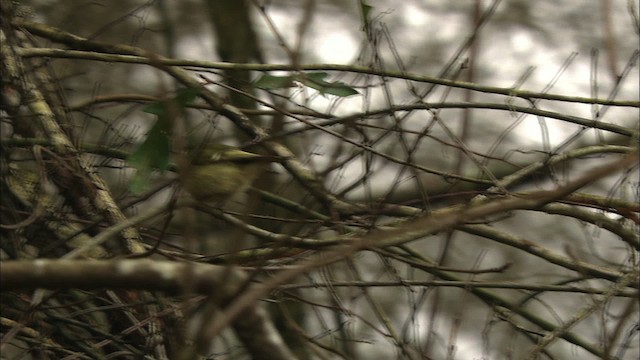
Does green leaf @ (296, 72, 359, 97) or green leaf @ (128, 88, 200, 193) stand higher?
green leaf @ (296, 72, 359, 97)

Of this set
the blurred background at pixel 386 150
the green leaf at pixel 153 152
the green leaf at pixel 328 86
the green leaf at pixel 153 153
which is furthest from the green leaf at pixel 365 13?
the green leaf at pixel 153 153

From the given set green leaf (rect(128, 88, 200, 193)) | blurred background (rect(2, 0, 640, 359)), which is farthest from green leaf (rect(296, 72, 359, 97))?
green leaf (rect(128, 88, 200, 193))

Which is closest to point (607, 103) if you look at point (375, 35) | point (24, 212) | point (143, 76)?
point (375, 35)

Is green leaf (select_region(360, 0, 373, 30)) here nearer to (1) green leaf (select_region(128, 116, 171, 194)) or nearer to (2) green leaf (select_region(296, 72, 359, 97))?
(2) green leaf (select_region(296, 72, 359, 97))

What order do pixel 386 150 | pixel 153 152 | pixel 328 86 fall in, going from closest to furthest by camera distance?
pixel 153 152 < pixel 328 86 < pixel 386 150

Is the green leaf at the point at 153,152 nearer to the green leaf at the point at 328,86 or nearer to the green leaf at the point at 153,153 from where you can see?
the green leaf at the point at 153,153

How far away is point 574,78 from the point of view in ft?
25.8

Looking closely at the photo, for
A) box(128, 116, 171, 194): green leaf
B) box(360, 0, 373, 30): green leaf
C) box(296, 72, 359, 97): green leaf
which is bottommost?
box(128, 116, 171, 194): green leaf

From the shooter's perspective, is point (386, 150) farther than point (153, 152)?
Yes

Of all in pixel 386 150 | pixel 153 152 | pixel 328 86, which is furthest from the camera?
pixel 386 150

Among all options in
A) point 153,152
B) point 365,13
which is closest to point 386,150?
point 365,13

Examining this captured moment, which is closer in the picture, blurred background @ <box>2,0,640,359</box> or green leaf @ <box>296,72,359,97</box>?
blurred background @ <box>2,0,640,359</box>

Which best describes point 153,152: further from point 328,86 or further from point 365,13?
point 365,13

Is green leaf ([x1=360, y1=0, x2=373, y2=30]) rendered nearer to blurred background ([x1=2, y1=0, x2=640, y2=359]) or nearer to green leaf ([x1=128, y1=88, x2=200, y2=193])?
blurred background ([x1=2, y1=0, x2=640, y2=359])
